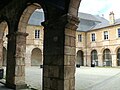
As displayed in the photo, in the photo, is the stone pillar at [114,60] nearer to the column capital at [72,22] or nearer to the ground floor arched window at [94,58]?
A: the ground floor arched window at [94,58]

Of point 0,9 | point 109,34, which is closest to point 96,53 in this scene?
point 109,34

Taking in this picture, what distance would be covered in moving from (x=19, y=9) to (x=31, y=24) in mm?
17730

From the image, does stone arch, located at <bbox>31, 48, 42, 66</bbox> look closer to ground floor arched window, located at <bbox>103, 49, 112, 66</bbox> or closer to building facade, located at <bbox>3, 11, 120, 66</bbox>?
building facade, located at <bbox>3, 11, 120, 66</bbox>

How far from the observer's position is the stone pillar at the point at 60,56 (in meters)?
4.39

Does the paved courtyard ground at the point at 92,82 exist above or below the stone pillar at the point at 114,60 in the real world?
below

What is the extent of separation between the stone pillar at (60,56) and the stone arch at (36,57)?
2041cm

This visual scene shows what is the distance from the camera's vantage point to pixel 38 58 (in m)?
25.6

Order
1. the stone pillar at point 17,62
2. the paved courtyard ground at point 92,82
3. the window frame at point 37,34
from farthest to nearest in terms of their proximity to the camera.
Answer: the window frame at point 37,34 < the paved courtyard ground at point 92,82 < the stone pillar at point 17,62

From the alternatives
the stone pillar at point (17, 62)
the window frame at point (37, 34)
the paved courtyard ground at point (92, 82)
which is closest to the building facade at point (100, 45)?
the window frame at point (37, 34)

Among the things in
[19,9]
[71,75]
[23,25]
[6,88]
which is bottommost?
[6,88]

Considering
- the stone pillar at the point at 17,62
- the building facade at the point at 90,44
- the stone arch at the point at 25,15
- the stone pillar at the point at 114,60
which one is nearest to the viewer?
the stone arch at the point at 25,15

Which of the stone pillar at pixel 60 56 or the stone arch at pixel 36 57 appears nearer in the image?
the stone pillar at pixel 60 56

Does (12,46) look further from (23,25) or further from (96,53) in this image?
(96,53)

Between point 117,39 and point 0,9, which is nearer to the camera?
point 0,9
